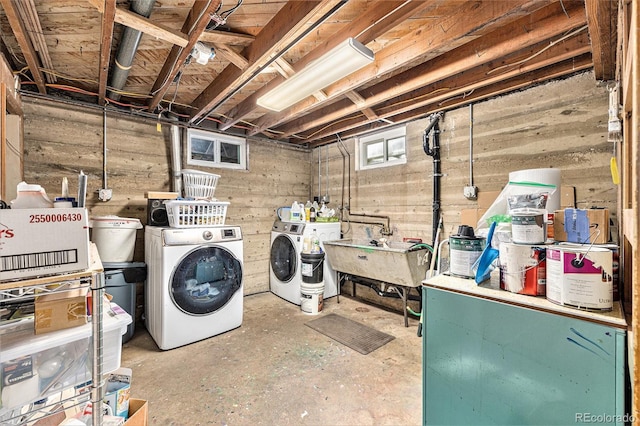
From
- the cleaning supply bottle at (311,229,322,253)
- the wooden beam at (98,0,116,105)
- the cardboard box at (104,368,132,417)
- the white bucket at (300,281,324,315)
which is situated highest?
the wooden beam at (98,0,116,105)

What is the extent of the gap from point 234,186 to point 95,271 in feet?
9.59

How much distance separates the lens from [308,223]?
358 cm

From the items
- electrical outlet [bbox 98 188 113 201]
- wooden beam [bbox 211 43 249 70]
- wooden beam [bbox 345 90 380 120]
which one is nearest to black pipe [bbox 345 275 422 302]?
wooden beam [bbox 345 90 380 120]

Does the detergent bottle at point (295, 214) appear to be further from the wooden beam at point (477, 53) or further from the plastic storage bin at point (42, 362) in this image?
the plastic storage bin at point (42, 362)

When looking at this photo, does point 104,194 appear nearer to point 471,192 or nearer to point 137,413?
point 137,413

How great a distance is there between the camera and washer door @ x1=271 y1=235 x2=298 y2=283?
3.61 m

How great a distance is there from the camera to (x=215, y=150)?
3.65 meters

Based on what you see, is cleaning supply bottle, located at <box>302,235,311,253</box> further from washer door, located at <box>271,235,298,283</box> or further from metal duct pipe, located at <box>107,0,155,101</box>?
metal duct pipe, located at <box>107,0,155,101</box>

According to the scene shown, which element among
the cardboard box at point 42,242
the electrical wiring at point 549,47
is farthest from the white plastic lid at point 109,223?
the electrical wiring at point 549,47

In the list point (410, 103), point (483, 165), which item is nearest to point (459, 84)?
point (410, 103)

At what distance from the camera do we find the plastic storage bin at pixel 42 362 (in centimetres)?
86

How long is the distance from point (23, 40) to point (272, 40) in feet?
4.98

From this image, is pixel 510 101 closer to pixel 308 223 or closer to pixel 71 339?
pixel 308 223

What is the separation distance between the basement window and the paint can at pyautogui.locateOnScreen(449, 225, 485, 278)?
83.8 inches
